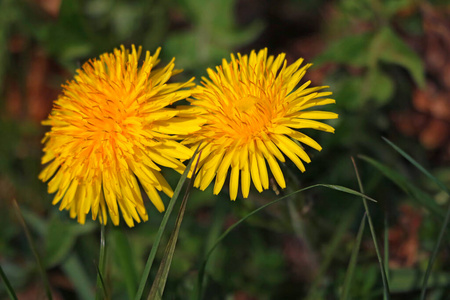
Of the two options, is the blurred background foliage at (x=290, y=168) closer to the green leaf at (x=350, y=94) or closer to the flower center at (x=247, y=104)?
the green leaf at (x=350, y=94)

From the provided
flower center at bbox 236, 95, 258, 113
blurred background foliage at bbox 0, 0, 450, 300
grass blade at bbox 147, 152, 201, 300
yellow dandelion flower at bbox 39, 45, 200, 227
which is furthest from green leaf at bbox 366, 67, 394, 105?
grass blade at bbox 147, 152, 201, 300

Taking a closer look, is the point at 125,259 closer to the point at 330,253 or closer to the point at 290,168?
the point at 290,168

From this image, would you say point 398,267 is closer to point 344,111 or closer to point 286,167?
point 344,111

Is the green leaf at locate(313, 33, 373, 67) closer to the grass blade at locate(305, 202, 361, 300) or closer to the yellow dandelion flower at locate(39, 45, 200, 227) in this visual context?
the grass blade at locate(305, 202, 361, 300)

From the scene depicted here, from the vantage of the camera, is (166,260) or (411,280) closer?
(166,260)

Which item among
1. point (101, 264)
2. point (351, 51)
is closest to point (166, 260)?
point (101, 264)

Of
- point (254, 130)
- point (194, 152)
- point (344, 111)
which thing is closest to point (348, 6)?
point (344, 111)
